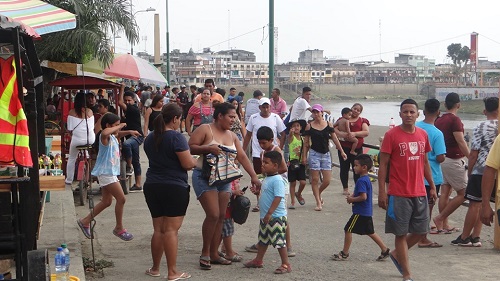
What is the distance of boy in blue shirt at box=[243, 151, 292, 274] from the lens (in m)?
7.76

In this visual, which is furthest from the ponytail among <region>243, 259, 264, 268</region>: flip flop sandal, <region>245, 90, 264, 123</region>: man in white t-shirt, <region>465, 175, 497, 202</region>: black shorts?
<region>245, 90, 264, 123</region>: man in white t-shirt

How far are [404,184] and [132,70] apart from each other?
9.62 meters

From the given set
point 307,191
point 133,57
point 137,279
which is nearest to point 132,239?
point 137,279

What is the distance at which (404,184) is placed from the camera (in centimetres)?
748

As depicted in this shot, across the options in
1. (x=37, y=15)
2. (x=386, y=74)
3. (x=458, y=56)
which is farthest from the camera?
(x=386, y=74)

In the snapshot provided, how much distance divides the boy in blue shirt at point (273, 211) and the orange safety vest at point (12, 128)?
3371 mm

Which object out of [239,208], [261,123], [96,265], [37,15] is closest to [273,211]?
[239,208]

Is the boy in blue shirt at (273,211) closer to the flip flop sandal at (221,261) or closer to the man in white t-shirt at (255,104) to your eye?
the flip flop sandal at (221,261)

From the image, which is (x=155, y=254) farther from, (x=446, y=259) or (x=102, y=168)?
(x=446, y=259)

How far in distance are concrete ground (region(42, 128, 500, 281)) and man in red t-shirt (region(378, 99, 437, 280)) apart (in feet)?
1.77

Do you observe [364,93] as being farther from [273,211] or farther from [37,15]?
[37,15]

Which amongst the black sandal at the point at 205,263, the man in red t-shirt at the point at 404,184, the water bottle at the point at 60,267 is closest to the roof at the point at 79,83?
Answer: the black sandal at the point at 205,263

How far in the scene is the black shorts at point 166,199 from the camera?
7227 mm

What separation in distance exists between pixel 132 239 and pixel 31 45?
13.8 feet
